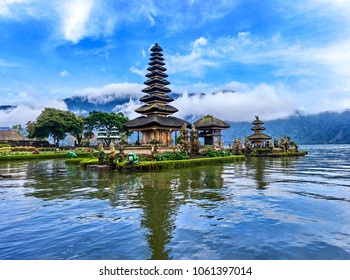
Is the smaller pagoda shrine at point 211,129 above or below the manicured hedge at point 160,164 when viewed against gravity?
above

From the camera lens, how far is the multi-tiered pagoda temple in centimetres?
4581

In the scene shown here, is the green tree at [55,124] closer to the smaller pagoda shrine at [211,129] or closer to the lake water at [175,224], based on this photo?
the smaller pagoda shrine at [211,129]

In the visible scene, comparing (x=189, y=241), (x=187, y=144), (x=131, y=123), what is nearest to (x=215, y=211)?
(x=189, y=241)

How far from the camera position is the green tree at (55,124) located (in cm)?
6788

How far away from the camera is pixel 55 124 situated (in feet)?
225

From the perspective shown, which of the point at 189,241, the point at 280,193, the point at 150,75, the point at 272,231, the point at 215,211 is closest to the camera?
the point at 189,241

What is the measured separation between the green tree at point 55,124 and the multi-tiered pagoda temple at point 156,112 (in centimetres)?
2915

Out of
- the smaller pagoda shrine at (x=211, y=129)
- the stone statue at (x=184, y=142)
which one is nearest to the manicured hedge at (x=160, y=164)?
the stone statue at (x=184, y=142)

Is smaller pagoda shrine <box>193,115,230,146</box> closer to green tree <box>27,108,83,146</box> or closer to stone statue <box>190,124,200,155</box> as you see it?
stone statue <box>190,124,200,155</box>

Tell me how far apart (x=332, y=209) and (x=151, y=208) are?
6.76 m

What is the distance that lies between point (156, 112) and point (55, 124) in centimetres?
3426

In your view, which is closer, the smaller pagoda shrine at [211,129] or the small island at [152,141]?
the small island at [152,141]
